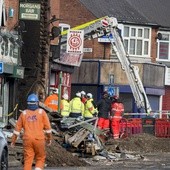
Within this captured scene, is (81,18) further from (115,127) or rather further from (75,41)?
(115,127)

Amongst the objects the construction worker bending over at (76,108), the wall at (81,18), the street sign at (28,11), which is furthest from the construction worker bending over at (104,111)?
the wall at (81,18)

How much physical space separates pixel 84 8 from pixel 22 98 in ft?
50.0

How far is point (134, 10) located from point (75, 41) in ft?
51.3

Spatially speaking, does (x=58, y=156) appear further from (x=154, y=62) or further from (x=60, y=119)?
(x=154, y=62)

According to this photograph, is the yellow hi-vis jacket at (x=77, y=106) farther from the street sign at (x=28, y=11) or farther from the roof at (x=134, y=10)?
the roof at (x=134, y=10)

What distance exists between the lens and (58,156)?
22562 millimetres

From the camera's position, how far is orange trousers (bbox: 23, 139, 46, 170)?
16.0 m

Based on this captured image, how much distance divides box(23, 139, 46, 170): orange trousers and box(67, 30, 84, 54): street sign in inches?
718

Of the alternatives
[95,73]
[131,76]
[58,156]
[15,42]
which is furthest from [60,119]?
[95,73]

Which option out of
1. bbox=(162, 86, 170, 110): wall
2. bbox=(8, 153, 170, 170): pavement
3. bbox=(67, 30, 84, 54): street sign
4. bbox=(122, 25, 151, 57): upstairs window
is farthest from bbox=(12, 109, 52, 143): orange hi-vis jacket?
bbox=(162, 86, 170, 110): wall

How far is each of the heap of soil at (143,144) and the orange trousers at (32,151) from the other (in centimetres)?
1173

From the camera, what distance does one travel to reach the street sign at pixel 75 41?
112 ft

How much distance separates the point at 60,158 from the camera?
2250 cm

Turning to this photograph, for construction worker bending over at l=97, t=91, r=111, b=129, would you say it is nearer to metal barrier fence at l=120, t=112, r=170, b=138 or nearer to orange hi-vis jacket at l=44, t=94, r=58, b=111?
orange hi-vis jacket at l=44, t=94, r=58, b=111
